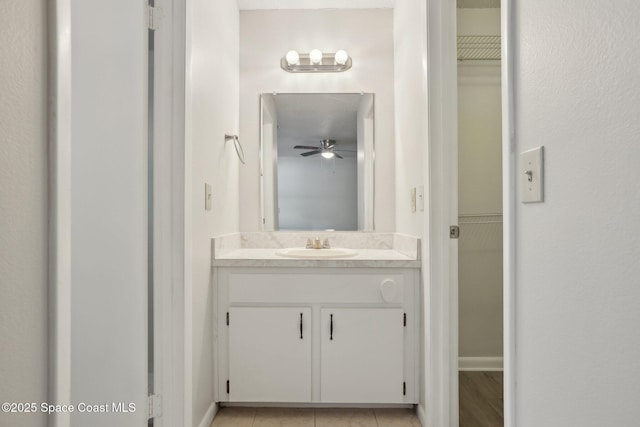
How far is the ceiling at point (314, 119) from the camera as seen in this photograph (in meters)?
2.57

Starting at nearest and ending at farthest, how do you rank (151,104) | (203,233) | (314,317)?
(151,104), (203,233), (314,317)

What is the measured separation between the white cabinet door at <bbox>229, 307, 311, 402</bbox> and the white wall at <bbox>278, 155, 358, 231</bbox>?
77 centimetres

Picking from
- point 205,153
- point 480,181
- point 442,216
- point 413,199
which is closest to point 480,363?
point 480,181

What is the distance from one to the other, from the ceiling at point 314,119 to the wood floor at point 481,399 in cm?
169

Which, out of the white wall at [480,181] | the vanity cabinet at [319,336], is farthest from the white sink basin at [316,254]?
the white wall at [480,181]

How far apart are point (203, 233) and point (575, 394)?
1.49 m

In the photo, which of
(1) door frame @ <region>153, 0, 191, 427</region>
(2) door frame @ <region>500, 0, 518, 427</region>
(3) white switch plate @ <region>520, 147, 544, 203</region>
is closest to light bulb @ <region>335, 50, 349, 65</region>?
(1) door frame @ <region>153, 0, 191, 427</region>

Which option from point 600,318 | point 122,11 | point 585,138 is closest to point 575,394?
point 600,318

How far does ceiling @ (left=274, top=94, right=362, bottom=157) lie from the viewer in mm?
2570

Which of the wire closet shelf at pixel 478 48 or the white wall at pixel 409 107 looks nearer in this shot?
the white wall at pixel 409 107

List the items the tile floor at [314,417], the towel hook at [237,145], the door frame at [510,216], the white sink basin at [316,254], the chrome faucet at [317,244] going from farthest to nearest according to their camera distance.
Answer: the chrome faucet at [317,244], the towel hook at [237,145], the white sink basin at [316,254], the tile floor at [314,417], the door frame at [510,216]

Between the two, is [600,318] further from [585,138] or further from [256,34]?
[256,34]

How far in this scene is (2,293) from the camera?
584 mm

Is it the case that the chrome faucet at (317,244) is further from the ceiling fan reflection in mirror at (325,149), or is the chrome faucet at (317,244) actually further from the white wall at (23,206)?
the white wall at (23,206)
